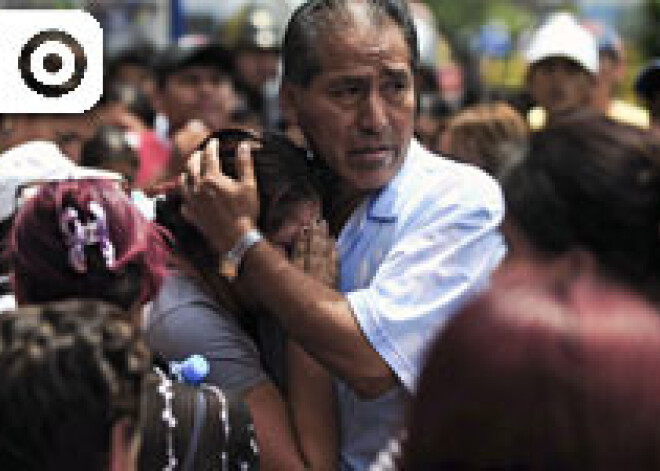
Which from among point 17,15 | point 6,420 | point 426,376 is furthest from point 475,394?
point 17,15

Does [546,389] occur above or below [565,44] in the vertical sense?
below

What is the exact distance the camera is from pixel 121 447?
6.46 feet

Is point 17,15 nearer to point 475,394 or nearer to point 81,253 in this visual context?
point 81,253

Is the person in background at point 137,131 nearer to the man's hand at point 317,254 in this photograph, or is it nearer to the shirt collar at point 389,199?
the shirt collar at point 389,199

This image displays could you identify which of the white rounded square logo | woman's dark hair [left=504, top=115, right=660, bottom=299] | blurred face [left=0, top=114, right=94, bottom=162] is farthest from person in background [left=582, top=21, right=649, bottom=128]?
woman's dark hair [left=504, top=115, right=660, bottom=299]

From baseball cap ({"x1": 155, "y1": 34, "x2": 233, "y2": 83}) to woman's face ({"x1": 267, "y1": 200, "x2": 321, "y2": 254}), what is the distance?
505 cm

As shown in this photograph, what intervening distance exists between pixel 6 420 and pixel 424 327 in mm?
1088

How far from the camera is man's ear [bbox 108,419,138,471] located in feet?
6.39

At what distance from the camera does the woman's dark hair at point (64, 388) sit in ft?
6.20

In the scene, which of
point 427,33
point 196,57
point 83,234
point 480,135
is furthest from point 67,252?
point 427,33

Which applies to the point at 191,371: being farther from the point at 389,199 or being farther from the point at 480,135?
the point at 480,135

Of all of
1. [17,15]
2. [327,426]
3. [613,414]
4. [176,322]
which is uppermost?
[17,15]

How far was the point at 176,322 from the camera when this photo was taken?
288 cm

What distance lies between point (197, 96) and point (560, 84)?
6.53 feet
